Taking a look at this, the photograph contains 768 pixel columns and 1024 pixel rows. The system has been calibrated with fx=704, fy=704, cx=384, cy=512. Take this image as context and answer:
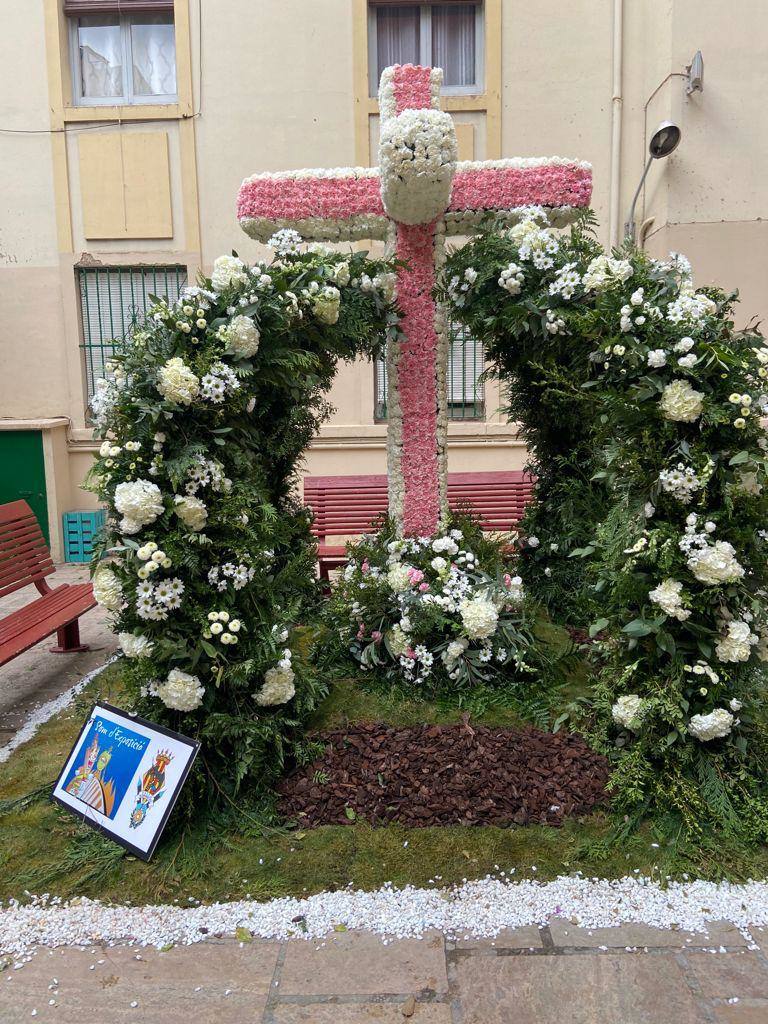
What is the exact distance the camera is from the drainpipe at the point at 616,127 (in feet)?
21.9

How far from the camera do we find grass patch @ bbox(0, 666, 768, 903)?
2375mm

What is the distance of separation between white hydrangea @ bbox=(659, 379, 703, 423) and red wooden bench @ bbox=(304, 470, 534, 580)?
3.00m

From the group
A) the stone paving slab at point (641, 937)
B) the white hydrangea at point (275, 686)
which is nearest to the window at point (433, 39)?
the white hydrangea at point (275, 686)

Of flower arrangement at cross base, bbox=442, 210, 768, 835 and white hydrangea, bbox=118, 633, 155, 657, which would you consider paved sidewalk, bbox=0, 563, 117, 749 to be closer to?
white hydrangea, bbox=118, 633, 155, 657

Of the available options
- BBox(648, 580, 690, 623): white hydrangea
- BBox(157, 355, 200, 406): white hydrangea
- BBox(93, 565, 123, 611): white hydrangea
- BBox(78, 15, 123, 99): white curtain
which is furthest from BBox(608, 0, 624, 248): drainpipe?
BBox(93, 565, 123, 611): white hydrangea

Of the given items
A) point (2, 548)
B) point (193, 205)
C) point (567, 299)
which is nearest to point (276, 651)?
point (567, 299)

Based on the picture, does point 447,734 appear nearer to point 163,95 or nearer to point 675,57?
point 675,57

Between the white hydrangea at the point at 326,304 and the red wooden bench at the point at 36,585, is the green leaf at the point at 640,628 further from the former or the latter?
the red wooden bench at the point at 36,585

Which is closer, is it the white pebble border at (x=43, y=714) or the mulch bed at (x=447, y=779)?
the mulch bed at (x=447, y=779)

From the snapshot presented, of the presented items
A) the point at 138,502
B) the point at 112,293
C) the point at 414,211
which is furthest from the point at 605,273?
the point at 112,293

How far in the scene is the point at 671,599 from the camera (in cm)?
251

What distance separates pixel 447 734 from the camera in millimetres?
2975

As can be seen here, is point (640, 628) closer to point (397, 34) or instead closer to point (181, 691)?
point (181, 691)

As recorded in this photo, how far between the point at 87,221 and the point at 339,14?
3208mm
